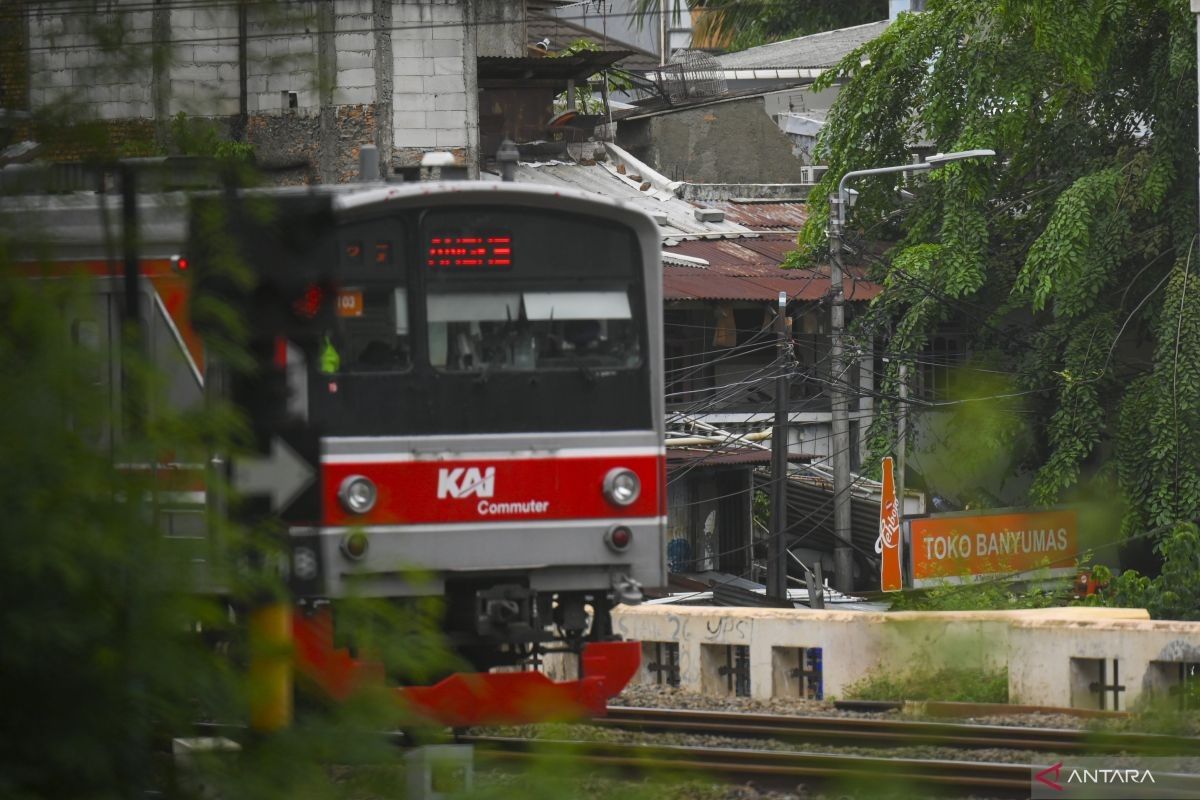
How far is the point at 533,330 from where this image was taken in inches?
298

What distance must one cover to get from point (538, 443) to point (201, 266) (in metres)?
4.65

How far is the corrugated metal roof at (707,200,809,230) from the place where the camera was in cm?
2984

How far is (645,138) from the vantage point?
33.0 metres

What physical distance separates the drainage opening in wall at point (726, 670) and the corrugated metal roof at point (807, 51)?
86.0 feet

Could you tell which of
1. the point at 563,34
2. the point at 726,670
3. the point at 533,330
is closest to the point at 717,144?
the point at 563,34

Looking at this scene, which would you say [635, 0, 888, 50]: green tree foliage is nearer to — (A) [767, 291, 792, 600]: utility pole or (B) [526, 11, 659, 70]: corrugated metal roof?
(B) [526, 11, 659, 70]: corrugated metal roof

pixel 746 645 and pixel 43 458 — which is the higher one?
pixel 43 458

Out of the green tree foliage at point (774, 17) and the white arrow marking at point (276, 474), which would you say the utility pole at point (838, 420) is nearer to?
the white arrow marking at point (276, 474)

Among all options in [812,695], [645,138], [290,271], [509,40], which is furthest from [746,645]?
[645,138]

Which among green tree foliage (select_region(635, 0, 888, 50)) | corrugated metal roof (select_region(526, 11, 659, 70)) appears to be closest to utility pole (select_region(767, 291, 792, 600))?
corrugated metal roof (select_region(526, 11, 659, 70))

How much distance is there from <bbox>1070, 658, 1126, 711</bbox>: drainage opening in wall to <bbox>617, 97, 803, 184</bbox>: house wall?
78.1 feet

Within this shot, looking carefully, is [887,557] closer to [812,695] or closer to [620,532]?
[812,695]

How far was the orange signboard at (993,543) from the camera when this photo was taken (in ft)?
62.8

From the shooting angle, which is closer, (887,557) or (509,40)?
(887,557)
